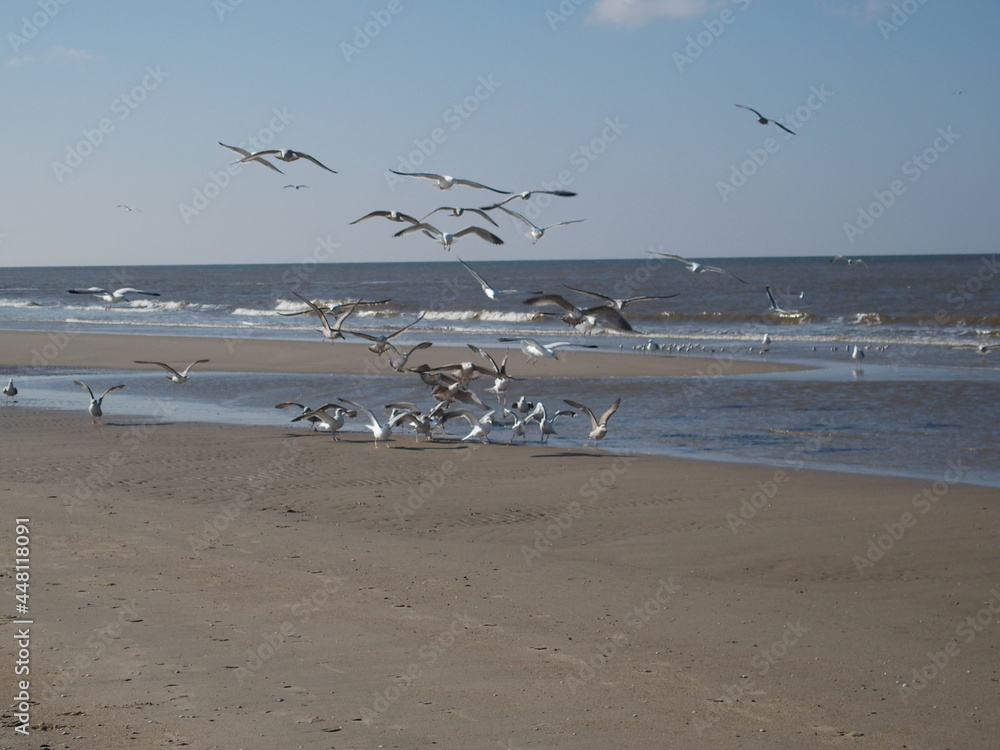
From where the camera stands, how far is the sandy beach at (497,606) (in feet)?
16.1

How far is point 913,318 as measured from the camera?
37.4 m

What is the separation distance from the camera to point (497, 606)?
6.68m

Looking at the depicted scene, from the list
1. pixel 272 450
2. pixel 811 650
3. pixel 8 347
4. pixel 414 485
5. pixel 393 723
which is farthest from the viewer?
pixel 8 347

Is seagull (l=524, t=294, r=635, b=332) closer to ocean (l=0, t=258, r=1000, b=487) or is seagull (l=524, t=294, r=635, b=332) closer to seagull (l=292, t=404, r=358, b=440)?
ocean (l=0, t=258, r=1000, b=487)

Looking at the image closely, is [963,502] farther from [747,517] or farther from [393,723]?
[393,723]

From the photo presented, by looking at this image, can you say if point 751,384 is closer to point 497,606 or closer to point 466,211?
point 466,211

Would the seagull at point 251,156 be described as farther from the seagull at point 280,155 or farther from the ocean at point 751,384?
the ocean at point 751,384

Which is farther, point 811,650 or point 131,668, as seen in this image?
point 811,650

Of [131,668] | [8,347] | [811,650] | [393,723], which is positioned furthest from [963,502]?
[8,347]

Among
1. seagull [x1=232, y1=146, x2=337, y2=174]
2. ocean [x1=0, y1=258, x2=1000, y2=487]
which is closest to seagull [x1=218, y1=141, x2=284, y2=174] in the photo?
seagull [x1=232, y1=146, x2=337, y2=174]

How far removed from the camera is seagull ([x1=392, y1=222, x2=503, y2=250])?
12016 millimetres

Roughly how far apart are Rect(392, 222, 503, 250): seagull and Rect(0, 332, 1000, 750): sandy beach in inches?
111

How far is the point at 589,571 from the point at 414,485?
12.0ft

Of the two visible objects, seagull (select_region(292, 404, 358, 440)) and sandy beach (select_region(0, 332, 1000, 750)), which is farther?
seagull (select_region(292, 404, 358, 440))
